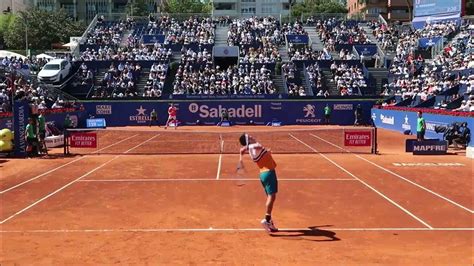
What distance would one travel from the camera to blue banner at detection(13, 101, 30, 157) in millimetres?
23109

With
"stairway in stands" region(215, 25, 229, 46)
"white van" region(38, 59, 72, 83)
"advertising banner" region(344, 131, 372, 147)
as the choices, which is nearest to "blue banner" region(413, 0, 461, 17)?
"stairway in stands" region(215, 25, 229, 46)

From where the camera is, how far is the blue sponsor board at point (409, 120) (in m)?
29.1

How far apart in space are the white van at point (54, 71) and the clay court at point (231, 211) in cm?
2725

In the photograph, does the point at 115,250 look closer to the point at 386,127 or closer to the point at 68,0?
the point at 386,127

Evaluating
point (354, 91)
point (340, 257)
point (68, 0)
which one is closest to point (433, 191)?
point (340, 257)

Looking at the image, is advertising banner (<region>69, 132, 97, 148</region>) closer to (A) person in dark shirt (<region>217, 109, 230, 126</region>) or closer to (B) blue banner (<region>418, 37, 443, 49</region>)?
(A) person in dark shirt (<region>217, 109, 230, 126</region>)

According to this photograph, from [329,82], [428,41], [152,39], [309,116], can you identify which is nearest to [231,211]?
[309,116]

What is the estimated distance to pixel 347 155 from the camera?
78.3 ft

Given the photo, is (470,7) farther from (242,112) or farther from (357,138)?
(357,138)

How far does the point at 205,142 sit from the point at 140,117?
1670 cm

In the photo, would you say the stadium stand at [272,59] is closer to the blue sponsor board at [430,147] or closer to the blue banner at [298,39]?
the blue banner at [298,39]

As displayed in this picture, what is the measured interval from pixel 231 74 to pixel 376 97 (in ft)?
46.0

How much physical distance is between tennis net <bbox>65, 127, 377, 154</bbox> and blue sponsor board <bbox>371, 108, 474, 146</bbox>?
4.08 meters

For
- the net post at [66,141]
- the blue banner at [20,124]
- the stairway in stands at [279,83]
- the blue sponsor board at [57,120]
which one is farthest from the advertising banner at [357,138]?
the stairway in stands at [279,83]
